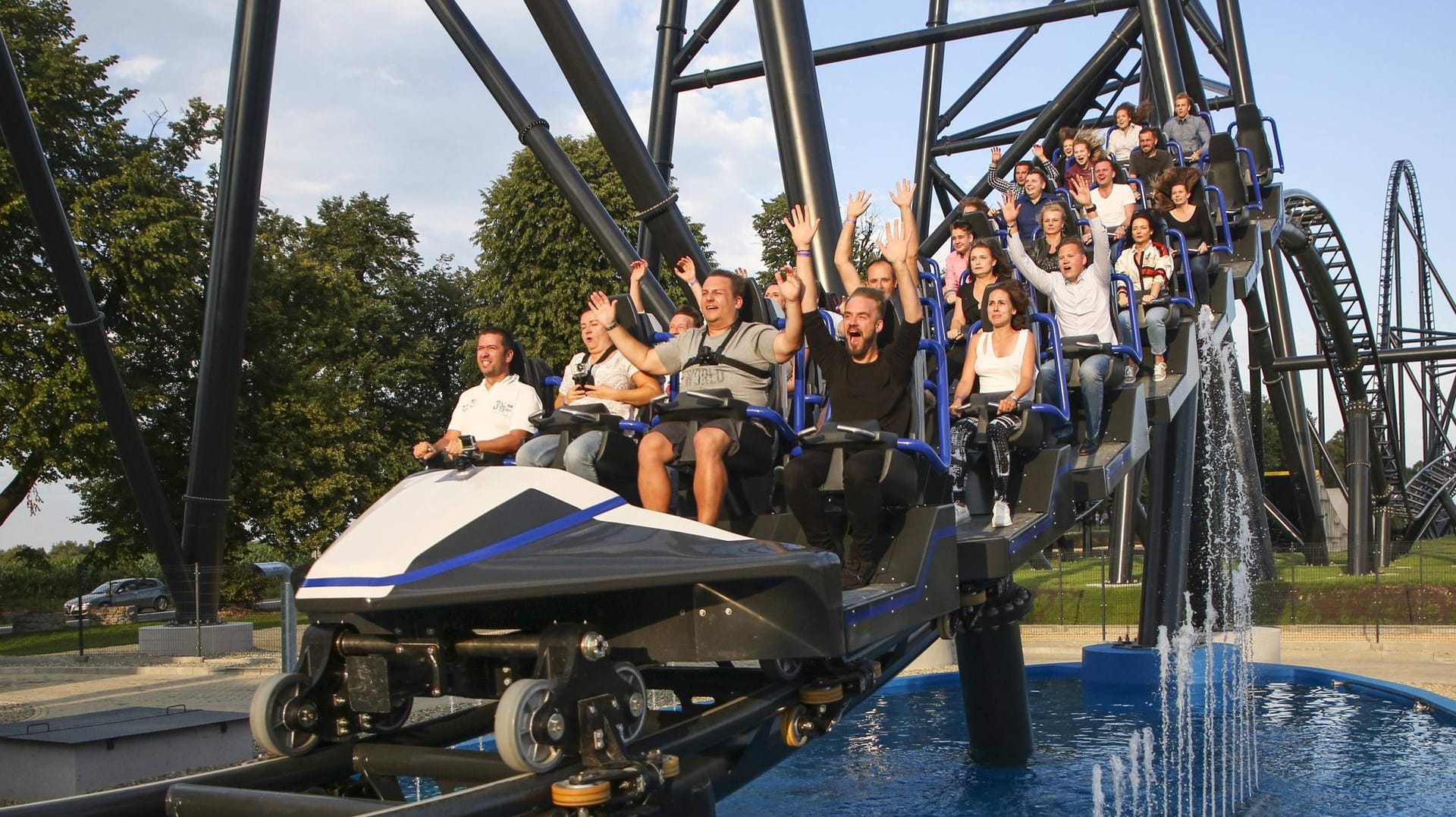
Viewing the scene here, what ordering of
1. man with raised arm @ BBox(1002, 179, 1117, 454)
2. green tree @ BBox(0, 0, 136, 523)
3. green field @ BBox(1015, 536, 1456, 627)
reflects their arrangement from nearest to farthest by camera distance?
man with raised arm @ BBox(1002, 179, 1117, 454) < green field @ BBox(1015, 536, 1456, 627) < green tree @ BBox(0, 0, 136, 523)

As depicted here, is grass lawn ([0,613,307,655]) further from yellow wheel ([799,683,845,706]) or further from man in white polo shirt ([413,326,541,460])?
yellow wheel ([799,683,845,706])

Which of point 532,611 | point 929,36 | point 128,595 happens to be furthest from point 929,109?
point 128,595

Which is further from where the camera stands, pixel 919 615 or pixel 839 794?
pixel 839 794

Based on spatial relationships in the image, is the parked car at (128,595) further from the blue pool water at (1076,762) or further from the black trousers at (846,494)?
the black trousers at (846,494)

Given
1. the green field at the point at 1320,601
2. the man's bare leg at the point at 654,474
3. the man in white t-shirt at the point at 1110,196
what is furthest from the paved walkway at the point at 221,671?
the man's bare leg at the point at 654,474

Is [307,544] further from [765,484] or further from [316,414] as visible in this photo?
[765,484]

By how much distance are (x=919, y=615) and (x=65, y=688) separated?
1201 centimetres

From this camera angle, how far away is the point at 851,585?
479cm

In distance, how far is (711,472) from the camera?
189 inches

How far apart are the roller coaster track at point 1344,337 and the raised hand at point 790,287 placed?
15392 mm

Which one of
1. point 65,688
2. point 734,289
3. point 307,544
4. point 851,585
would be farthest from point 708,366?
point 307,544

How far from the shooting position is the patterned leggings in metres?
6.07

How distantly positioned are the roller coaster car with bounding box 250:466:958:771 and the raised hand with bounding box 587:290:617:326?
167cm

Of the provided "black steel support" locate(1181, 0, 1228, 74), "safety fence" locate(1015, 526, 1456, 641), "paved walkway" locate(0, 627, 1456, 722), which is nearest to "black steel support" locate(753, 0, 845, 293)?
"paved walkway" locate(0, 627, 1456, 722)
